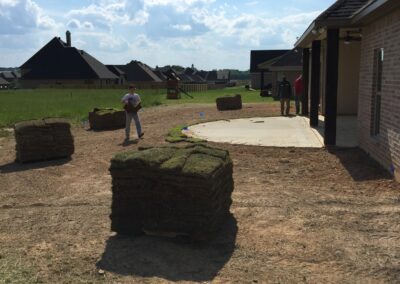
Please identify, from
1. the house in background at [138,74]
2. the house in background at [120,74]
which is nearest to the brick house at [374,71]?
the house in background at [138,74]

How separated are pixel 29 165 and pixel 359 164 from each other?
7.28 meters

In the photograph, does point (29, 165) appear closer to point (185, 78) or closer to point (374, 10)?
point (374, 10)

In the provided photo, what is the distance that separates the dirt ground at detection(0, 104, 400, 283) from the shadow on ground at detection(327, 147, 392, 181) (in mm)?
34

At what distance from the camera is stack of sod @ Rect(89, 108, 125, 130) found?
16906mm

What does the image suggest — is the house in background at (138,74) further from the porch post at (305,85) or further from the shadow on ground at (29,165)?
the shadow on ground at (29,165)

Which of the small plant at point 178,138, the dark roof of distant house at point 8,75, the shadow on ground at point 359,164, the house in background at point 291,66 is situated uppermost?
the dark roof of distant house at point 8,75

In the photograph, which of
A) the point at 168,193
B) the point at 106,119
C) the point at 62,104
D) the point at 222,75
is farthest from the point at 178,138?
the point at 222,75

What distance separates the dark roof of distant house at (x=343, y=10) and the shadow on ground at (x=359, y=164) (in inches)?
119

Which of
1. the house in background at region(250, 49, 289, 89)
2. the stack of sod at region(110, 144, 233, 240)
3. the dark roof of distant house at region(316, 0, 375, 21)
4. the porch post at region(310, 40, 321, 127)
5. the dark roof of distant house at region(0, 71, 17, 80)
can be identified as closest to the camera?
the stack of sod at region(110, 144, 233, 240)

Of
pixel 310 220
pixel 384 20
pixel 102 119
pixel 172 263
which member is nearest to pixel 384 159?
pixel 384 20

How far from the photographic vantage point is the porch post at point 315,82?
14.4 meters

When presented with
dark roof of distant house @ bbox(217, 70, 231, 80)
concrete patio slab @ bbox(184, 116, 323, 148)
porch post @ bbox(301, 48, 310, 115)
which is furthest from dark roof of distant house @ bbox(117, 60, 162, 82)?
concrete patio slab @ bbox(184, 116, 323, 148)

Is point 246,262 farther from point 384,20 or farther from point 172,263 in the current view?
point 384,20

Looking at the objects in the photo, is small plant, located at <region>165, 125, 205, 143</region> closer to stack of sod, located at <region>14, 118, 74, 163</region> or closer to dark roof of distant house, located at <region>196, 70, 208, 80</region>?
stack of sod, located at <region>14, 118, 74, 163</region>
